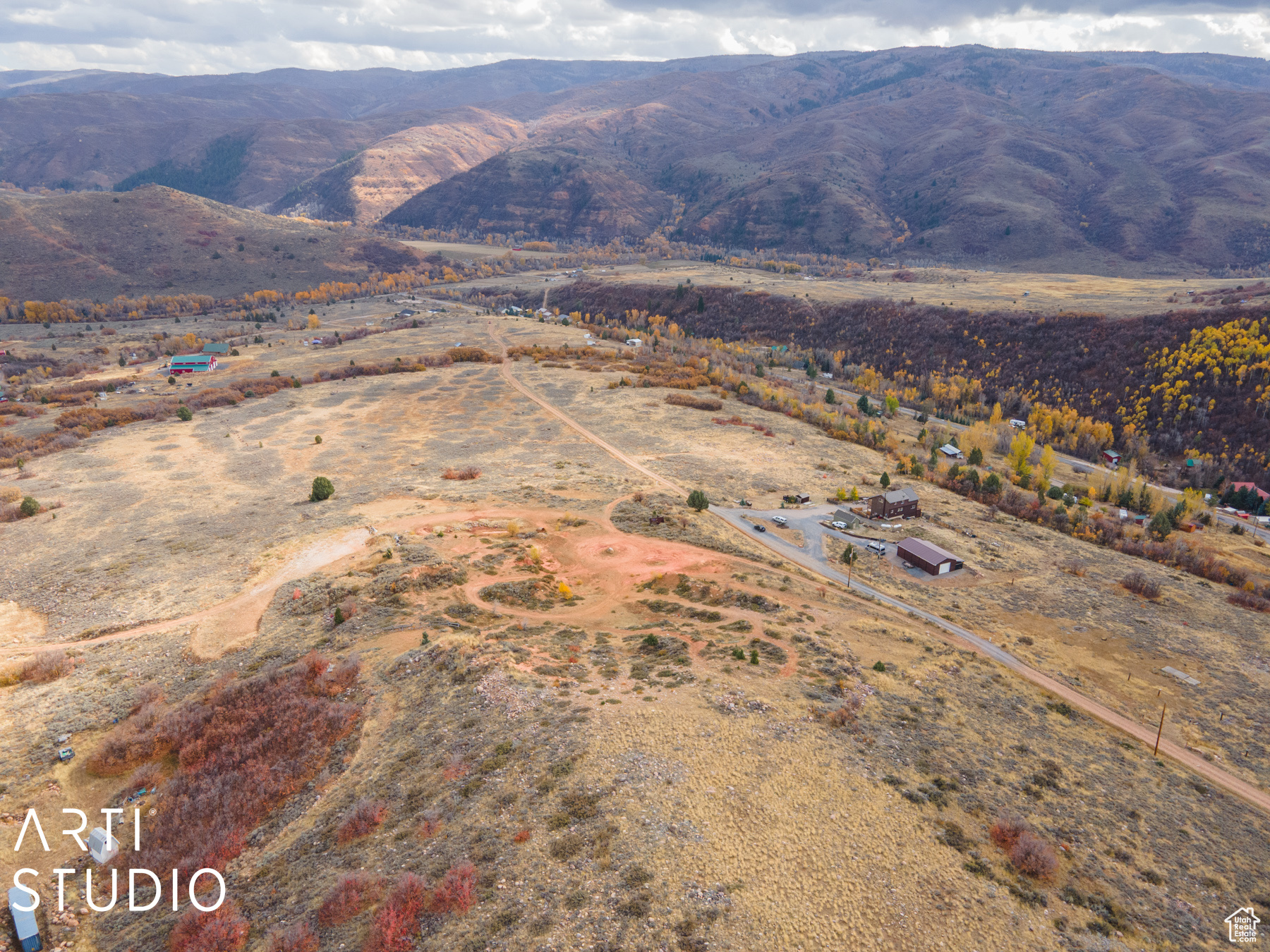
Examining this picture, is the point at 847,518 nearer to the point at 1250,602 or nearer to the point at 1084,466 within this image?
the point at 1250,602

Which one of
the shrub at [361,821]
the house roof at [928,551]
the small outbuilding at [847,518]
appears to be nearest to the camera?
the shrub at [361,821]

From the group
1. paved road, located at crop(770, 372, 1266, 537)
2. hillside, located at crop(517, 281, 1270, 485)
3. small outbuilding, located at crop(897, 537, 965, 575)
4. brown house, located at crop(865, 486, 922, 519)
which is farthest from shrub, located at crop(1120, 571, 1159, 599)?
hillside, located at crop(517, 281, 1270, 485)

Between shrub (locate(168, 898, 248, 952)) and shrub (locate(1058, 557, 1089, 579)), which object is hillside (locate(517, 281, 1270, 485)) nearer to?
shrub (locate(1058, 557, 1089, 579))

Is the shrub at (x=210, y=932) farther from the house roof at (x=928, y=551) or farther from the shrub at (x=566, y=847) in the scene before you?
the house roof at (x=928, y=551)

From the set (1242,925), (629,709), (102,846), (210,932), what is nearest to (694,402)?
(629,709)

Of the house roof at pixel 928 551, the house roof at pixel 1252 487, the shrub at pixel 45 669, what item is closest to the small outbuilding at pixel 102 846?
the shrub at pixel 45 669

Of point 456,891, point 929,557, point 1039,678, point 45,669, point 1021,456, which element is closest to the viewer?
point 456,891

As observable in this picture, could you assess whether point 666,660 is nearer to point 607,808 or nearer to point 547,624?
point 547,624

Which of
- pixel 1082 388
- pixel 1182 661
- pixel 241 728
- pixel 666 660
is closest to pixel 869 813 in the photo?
pixel 666 660
